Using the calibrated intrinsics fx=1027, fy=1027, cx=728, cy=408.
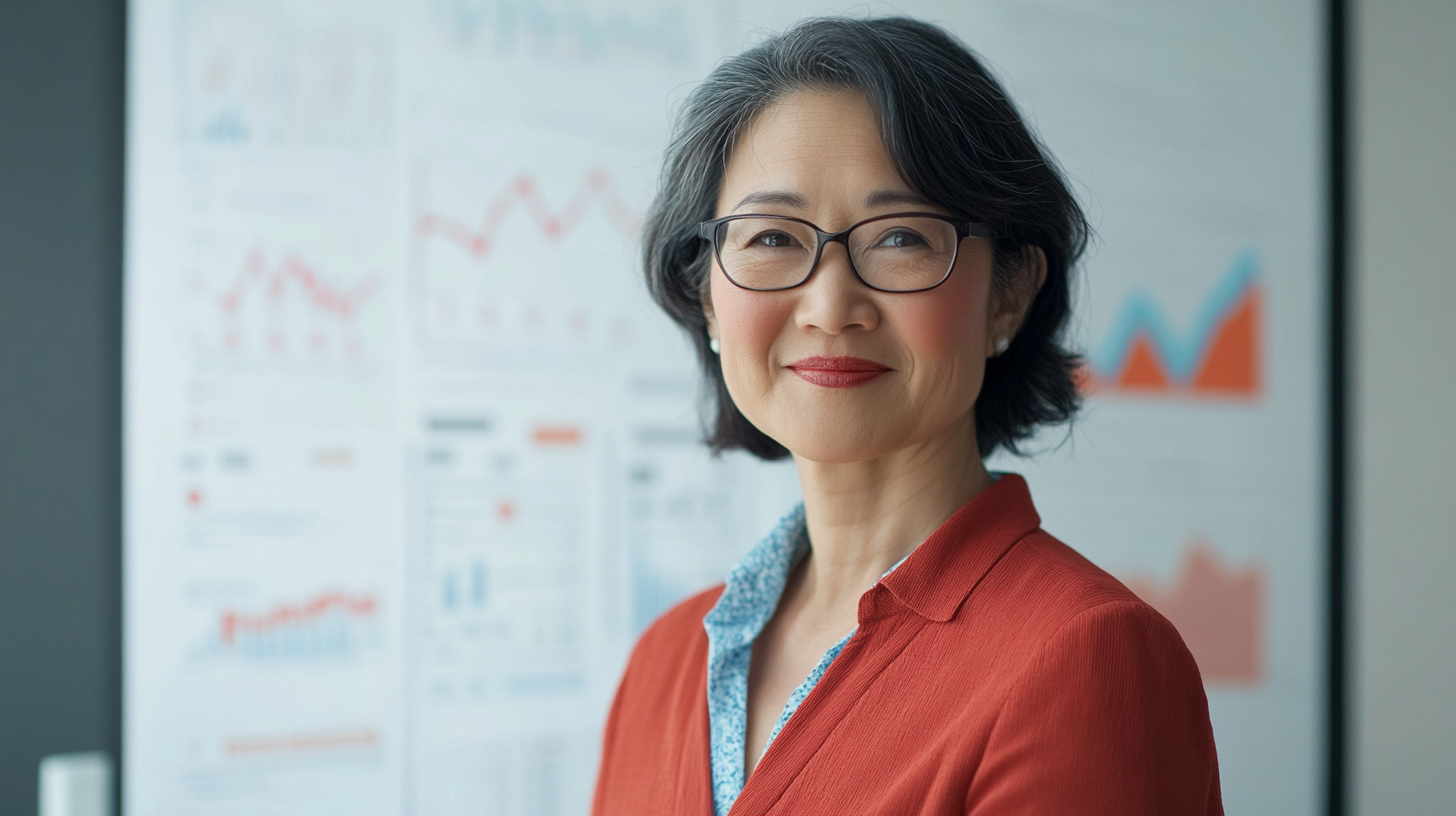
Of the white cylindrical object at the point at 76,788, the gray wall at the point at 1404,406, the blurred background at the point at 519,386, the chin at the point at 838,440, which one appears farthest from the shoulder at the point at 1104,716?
the gray wall at the point at 1404,406

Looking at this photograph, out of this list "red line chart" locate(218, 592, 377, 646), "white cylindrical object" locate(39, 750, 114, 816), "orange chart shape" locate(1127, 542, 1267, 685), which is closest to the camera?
"white cylindrical object" locate(39, 750, 114, 816)

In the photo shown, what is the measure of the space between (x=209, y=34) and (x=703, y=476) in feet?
3.60

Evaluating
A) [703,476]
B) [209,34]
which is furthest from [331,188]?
[703,476]

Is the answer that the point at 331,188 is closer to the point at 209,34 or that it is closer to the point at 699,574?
the point at 209,34

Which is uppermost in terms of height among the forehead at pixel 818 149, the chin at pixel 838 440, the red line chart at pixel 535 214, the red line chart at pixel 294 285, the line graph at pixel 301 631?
the red line chart at pixel 535 214

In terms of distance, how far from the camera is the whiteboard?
1597 millimetres

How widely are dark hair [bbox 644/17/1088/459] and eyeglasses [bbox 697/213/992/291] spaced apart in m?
0.03

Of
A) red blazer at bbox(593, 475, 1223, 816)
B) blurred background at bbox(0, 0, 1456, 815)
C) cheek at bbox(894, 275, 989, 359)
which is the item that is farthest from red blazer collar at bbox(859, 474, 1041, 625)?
blurred background at bbox(0, 0, 1456, 815)

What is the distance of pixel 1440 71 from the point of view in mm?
2170

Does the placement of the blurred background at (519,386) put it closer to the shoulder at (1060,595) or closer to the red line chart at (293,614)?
the red line chart at (293,614)

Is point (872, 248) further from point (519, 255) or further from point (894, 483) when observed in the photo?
point (519, 255)

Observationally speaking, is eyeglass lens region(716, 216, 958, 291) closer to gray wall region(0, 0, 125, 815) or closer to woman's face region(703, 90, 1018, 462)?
woman's face region(703, 90, 1018, 462)

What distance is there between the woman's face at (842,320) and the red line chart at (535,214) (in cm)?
98

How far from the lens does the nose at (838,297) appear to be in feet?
2.73
